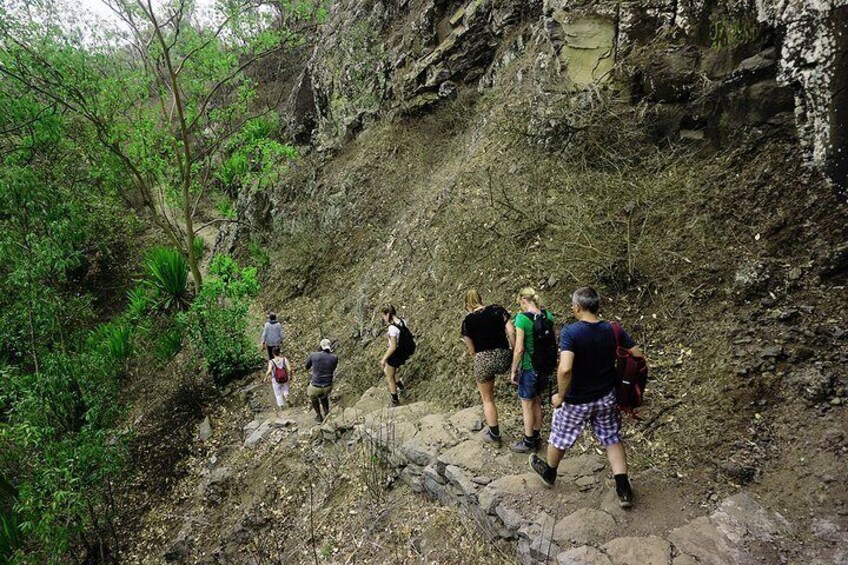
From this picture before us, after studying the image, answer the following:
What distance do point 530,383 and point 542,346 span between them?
1.13 ft

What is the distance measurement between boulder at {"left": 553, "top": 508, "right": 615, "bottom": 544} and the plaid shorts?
0.50m

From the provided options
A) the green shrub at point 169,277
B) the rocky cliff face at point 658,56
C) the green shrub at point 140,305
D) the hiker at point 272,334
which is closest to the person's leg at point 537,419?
the rocky cliff face at point 658,56

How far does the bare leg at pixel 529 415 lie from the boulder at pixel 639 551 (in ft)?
4.01

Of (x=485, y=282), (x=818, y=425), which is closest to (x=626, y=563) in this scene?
(x=818, y=425)

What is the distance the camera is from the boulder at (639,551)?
289cm

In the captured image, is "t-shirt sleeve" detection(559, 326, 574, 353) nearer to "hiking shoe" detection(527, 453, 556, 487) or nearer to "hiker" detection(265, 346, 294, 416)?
"hiking shoe" detection(527, 453, 556, 487)

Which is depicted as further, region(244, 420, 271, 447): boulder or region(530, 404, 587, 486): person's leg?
region(244, 420, 271, 447): boulder

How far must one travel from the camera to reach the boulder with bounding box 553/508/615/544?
3189 mm

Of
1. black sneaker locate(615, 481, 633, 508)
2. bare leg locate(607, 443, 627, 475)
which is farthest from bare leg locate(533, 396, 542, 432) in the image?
black sneaker locate(615, 481, 633, 508)

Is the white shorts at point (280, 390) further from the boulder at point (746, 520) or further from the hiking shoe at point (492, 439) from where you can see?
the boulder at point (746, 520)

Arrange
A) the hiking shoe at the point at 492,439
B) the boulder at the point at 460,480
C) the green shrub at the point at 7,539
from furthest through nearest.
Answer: the green shrub at the point at 7,539 → the hiking shoe at the point at 492,439 → the boulder at the point at 460,480

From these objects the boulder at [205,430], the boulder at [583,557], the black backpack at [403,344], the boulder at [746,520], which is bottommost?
the boulder at [205,430]

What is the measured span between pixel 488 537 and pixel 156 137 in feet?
36.2

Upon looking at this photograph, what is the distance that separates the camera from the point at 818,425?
130 inches
